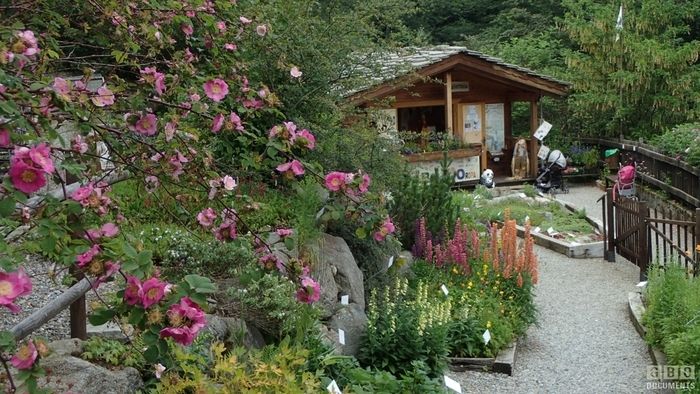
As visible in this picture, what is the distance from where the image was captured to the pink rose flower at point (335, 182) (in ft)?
8.90

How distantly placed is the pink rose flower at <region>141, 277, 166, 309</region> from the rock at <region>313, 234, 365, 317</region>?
3.89 m

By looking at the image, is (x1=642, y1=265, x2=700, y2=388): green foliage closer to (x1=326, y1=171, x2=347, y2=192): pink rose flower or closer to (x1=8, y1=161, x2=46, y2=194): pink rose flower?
(x1=326, y1=171, x2=347, y2=192): pink rose flower

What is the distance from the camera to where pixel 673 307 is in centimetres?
669

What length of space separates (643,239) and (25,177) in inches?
363

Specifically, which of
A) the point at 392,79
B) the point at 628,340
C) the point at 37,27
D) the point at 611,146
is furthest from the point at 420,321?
the point at 611,146

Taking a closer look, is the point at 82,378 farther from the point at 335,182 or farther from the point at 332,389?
the point at 335,182

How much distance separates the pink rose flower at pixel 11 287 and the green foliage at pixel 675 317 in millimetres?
4918

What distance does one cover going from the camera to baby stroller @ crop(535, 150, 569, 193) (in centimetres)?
1850

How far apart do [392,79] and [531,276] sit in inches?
121

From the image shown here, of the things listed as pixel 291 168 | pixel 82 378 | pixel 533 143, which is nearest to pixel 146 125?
pixel 291 168

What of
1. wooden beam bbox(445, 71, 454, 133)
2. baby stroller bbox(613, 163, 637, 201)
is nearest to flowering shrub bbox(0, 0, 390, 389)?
baby stroller bbox(613, 163, 637, 201)

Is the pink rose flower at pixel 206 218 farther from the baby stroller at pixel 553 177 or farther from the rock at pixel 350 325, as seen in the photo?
the baby stroller at pixel 553 177

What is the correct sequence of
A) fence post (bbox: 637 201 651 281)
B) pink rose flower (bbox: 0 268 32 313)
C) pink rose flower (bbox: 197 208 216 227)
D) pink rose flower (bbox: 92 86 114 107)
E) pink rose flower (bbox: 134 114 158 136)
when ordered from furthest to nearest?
1. fence post (bbox: 637 201 651 281)
2. pink rose flower (bbox: 197 208 216 227)
3. pink rose flower (bbox: 134 114 158 136)
4. pink rose flower (bbox: 92 86 114 107)
5. pink rose flower (bbox: 0 268 32 313)

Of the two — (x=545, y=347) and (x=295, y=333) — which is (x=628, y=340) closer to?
(x=545, y=347)
